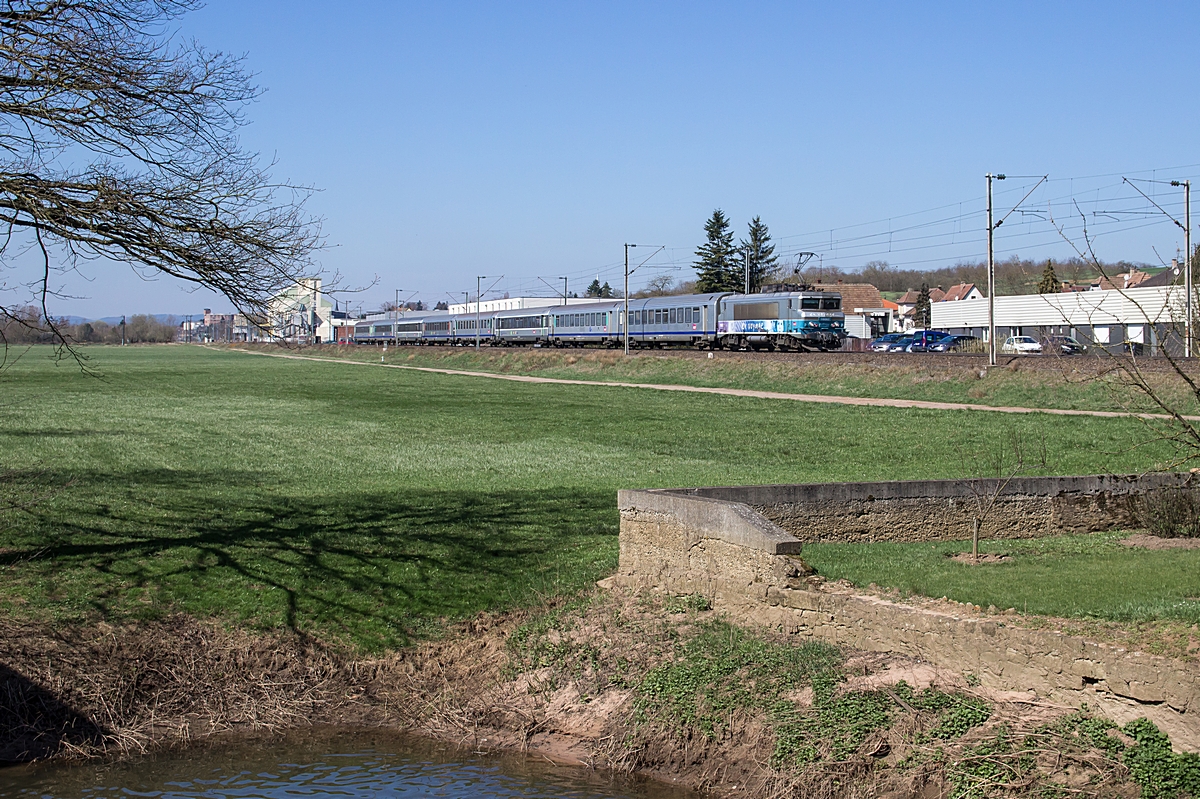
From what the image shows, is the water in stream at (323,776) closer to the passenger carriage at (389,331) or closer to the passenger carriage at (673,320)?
the passenger carriage at (673,320)

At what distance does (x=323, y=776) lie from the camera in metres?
10.2

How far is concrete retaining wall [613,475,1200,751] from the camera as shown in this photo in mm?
8328

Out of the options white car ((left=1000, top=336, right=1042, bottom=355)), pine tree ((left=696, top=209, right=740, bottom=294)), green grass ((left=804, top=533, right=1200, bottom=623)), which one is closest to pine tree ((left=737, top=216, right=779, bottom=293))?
pine tree ((left=696, top=209, right=740, bottom=294))

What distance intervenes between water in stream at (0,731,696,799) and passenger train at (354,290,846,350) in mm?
44573

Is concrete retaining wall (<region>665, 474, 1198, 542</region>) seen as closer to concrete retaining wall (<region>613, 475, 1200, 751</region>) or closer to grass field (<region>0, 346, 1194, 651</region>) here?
concrete retaining wall (<region>613, 475, 1200, 751</region>)

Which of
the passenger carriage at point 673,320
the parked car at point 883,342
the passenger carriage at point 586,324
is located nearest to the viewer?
the passenger carriage at point 673,320

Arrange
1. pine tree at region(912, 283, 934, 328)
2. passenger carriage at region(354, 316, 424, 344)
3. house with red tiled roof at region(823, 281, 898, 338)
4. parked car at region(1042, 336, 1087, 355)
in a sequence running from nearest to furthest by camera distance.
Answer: parked car at region(1042, 336, 1087, 355) < house with red tiled roof at region(823, 281, 898, 338) < passenger carriage at region(354, 316, 424, 344) < pine tree at region(912, 283, 934, 328)

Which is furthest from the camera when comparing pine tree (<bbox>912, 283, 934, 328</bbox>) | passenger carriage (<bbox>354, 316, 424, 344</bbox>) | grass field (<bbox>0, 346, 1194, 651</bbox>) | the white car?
pine tree (<bbox>912, 283, 934, 328</bbox>)

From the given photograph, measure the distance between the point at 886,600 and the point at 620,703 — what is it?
2.83 metres

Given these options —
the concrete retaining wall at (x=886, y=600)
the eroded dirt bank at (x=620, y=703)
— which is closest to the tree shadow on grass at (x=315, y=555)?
the eroded dirt bank at (x=620, y=703)

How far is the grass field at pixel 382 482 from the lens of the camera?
13.2 meters

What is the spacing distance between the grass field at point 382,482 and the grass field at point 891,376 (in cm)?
453

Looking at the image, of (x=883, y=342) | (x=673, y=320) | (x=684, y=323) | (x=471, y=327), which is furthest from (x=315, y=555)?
(x=471, y=327)

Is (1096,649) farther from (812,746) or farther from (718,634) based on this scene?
(718,634)
